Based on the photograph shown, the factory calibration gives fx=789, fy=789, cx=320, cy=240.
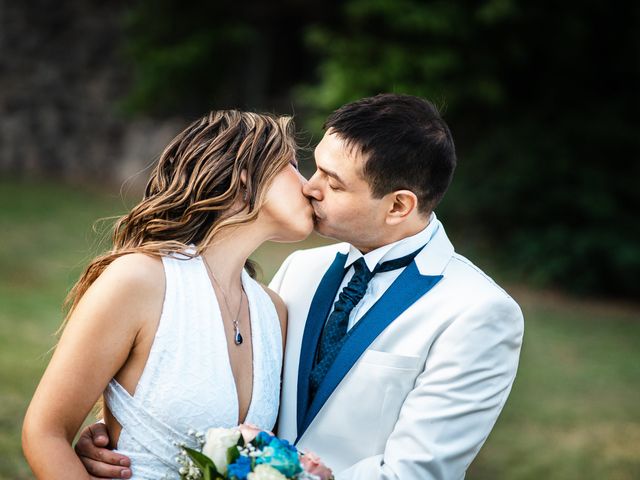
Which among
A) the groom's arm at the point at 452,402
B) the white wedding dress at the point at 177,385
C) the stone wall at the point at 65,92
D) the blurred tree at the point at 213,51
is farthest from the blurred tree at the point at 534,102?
the white wedding dress at the point at 177,385

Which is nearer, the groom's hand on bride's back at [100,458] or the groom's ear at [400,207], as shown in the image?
the groom's hand on bride's back at [100,458]

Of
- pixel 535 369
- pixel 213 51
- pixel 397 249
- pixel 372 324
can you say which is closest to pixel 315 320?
pixel 372 324

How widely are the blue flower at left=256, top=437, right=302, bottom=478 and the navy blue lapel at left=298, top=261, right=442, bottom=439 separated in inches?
23.1

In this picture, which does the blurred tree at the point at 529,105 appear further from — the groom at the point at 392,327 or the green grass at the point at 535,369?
the groom at the point at 392,327

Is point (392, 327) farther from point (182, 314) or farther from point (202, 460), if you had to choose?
point (202, 460)

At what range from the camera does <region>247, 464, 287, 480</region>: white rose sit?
2.15 metres

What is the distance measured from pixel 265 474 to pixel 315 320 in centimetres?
98

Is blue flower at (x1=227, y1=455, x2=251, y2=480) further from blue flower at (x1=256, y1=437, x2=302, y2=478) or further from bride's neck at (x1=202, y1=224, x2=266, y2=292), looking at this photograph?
bride's neck at (x1=202, y1=224, x2=266, y2=292)

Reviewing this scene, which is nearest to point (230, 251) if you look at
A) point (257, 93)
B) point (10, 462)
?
point (10, 462)

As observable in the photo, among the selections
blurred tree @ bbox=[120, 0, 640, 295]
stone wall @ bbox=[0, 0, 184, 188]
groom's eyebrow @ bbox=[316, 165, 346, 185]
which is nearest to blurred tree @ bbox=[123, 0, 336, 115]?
stone wall @ bbox=[0, 0, 184, 188]

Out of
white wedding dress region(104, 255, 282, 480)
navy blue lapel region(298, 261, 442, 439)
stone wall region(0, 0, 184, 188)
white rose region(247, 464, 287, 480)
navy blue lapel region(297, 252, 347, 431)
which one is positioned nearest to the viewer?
white rose region(247, 464, 287, 480)

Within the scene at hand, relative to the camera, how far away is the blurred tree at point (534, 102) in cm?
1302

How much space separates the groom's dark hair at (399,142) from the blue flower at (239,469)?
1.16 metres

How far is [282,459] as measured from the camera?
2221mm
